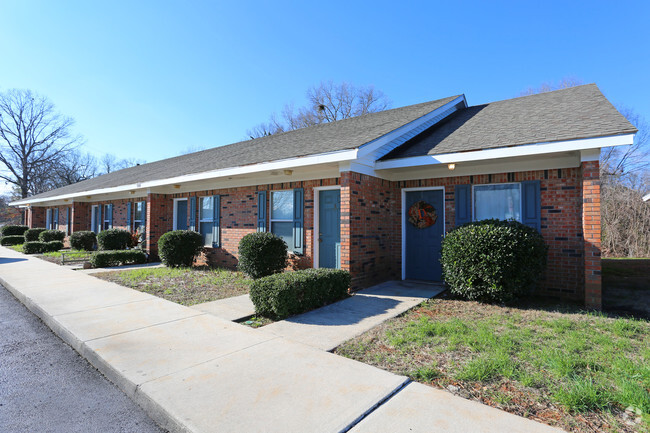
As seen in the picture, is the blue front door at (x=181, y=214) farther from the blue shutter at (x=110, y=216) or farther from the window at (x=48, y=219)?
the window at (x=48, y=219)

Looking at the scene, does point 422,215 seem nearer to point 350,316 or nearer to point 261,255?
point 350,316

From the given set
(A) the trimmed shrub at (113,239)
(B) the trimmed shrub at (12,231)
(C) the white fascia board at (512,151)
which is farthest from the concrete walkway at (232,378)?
(B) the trimmed shrub at (12,231)

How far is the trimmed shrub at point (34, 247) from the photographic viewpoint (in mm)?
15038

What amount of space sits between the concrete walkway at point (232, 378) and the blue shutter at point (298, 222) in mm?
3383

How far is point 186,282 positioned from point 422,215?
19.3ft

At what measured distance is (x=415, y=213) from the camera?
25.9 ft

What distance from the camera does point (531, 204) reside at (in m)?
6.40

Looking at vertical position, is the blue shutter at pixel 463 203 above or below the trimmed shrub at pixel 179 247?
above

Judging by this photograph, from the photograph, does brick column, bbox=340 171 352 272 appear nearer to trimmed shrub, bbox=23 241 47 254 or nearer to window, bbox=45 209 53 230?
trimmed shrub, bbox=23 241 47 254

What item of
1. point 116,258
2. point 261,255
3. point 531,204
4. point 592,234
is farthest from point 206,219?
point 592,234

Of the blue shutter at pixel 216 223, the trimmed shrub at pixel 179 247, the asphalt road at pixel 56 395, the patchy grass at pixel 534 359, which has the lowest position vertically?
the asphalt road at pixel 56 395

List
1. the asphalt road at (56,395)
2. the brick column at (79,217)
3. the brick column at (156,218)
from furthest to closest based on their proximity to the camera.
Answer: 1. the brick column at (79,217)
2. the brick column at (156,218)
3. the asphalt road at (56,395)

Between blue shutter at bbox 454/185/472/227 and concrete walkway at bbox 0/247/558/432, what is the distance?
477 centimetres

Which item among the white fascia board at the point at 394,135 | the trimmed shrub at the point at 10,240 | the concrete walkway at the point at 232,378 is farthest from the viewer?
the trimmed shrub at the point at 10,240
